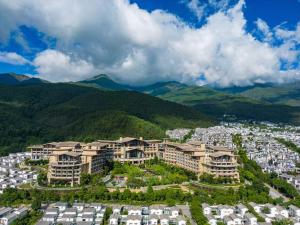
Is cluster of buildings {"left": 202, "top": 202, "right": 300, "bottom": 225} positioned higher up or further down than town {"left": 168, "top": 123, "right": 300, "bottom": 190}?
further down

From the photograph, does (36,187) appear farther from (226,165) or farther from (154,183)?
(226,165)

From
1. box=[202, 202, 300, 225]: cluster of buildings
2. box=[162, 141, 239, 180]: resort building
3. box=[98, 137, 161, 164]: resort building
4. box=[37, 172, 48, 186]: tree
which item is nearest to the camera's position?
box=[202, 202, 300, 225]: cluster of buildings

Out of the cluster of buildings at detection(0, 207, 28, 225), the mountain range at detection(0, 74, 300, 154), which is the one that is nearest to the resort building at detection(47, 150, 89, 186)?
the cluster of buildings at detection(0, 207, 28, 225)

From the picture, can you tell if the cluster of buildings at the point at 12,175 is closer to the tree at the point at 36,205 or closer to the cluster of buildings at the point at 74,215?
the tree at the point at 36,205

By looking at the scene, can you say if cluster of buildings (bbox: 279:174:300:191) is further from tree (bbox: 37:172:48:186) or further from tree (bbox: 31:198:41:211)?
tree (bbox: 37:172:48:186)

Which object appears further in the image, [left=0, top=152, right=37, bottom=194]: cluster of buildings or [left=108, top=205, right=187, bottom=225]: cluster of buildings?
[left=0, top=152, right=37, bottom=194]: cluster of buildings

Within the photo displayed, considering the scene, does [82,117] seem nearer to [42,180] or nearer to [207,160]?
[42,180]

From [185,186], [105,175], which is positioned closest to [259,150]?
[185,186]
